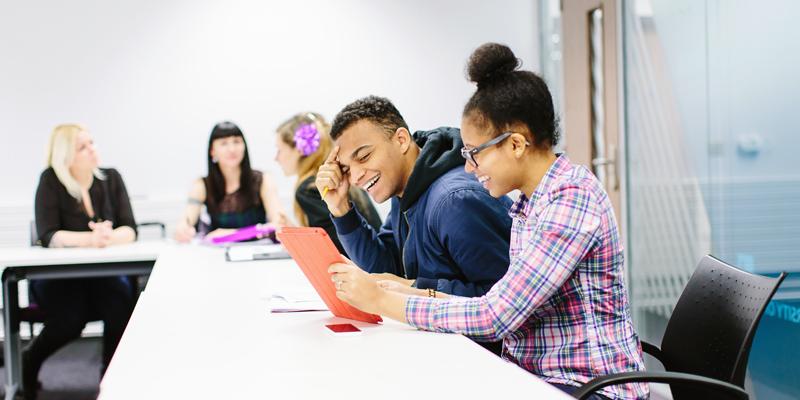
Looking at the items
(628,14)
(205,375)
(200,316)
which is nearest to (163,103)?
(628,14)

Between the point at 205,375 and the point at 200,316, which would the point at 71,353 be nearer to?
the point at 200,316

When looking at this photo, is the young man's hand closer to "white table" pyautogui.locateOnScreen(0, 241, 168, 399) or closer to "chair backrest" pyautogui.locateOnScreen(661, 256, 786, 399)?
"chair backrest" pyautogui.locateOnScreen(661, 256, 786, 399)

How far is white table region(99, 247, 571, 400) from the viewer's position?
120cm

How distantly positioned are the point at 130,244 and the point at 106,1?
2.15 metres

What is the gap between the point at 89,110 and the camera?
5242 mm

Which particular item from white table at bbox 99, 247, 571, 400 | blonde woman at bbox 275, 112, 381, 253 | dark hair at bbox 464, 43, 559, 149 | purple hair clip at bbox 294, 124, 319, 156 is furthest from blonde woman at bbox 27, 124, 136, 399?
dark hair at bbox 464, 43, 559, 149

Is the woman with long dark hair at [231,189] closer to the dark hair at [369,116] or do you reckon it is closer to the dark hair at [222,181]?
the dark hair at [222,181]

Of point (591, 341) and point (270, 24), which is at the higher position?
point (270, 24)

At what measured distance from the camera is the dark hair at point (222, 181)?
13.6 ft

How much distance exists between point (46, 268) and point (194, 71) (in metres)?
2.31

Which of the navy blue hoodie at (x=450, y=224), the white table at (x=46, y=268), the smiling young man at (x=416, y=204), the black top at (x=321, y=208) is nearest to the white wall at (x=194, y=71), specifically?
the white table at (x=46, y=268)

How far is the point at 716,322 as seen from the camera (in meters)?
1.61

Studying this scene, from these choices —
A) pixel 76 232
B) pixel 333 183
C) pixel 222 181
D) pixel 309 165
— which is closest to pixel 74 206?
pixel 76 232

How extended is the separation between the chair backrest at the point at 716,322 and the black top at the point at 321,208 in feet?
5.20
